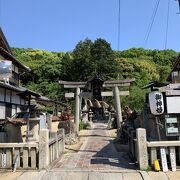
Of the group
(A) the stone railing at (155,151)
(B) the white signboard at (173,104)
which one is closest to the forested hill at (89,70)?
(B) the white signboard at (173,104)

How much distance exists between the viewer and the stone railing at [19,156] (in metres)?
9.54

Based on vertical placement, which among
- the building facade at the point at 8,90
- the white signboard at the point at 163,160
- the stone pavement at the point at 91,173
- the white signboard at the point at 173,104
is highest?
the building facade at the point at 8,90

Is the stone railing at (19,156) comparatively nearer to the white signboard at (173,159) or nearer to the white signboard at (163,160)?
the white signboard at (163,160)

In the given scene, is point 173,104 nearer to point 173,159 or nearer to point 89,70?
point 173,159

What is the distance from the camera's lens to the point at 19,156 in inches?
378

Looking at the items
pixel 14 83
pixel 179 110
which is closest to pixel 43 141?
pixel 179 110

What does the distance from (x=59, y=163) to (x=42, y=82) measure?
40.9 m

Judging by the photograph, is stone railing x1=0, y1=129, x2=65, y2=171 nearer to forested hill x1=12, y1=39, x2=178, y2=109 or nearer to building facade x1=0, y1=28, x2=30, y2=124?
building facade x1=0, y1=28, x2=30, y2=124

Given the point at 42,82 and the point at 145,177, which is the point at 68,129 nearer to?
the point at 145,177

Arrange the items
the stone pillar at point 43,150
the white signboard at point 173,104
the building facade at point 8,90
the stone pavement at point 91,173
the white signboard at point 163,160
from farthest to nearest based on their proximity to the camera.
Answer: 1. the building facade at point 8,90
2. the white signboard at point 173,104
3. the stone pillar at point 43,150
4. the white signboard at point 163,160
5. the stone pavement at point 91,173

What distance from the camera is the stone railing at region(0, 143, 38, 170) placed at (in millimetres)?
9539

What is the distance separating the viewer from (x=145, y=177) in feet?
27.2

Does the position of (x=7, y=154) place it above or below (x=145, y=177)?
above

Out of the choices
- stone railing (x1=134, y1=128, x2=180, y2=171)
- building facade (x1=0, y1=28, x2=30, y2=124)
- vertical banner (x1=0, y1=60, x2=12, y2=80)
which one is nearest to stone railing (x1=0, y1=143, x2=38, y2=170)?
stone railing (x1=134, y1=128, x2=180, y2=171)
